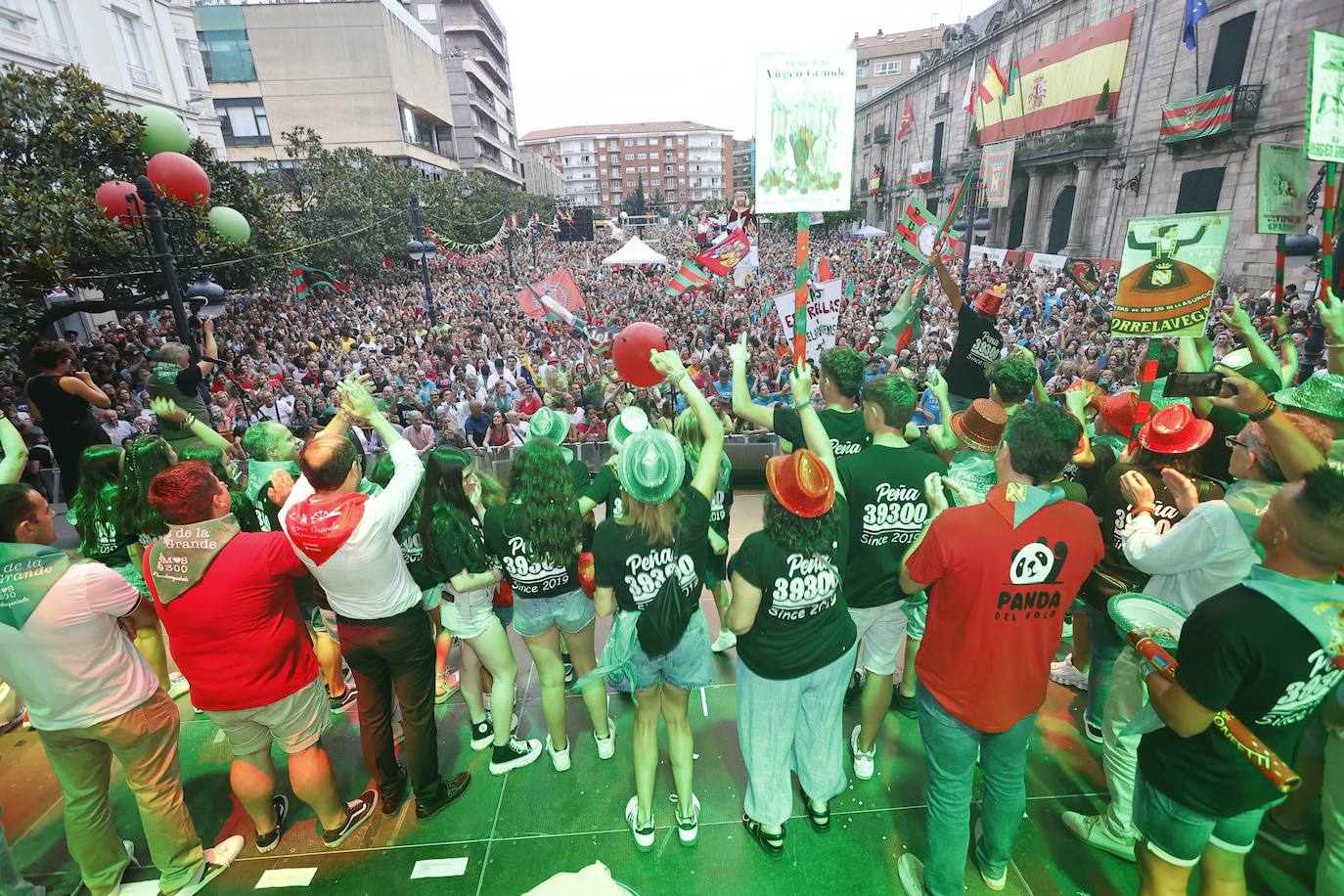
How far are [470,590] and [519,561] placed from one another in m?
0.33

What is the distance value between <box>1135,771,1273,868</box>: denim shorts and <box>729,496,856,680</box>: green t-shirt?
3.60 feet

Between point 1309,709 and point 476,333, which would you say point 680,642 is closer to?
point 1309,709

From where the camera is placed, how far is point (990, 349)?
15.7ft

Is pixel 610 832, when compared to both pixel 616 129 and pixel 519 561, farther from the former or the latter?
pixel 616 129

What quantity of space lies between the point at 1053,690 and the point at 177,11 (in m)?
31.8

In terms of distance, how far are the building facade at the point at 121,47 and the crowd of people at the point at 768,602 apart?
17.1 m

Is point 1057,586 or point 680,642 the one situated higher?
point 1057,586

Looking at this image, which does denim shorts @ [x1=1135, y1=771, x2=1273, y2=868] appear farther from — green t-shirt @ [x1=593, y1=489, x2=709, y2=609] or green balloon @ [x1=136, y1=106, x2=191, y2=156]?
green balloon @ [x1=136, y1=106, x2=191, y2=156]

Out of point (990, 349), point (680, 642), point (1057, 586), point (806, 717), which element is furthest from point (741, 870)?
point (990, 349)

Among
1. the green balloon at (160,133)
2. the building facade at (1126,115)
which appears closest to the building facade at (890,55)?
the building facade at (1126,115)

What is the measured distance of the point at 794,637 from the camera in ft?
8.13

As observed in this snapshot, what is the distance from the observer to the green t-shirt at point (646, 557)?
98.6 inches

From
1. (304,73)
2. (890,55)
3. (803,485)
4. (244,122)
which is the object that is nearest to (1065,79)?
(803,485)

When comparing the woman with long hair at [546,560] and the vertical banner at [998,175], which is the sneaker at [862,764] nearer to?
the woman with long hair at [546,560]
